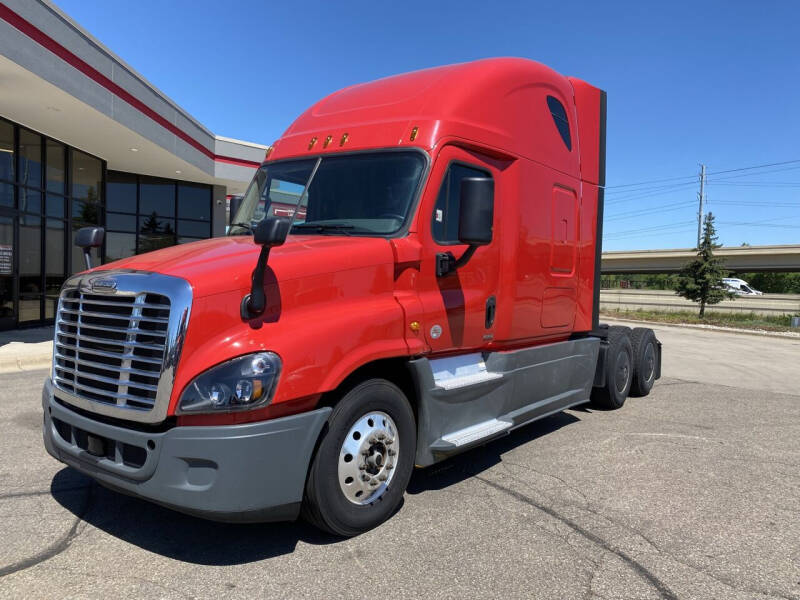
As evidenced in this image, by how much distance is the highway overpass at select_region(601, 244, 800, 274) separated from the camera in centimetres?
5094

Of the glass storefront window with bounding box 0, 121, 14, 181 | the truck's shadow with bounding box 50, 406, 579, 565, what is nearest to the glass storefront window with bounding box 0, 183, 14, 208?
the glass storefront window with bounding box 0, 121, 14, 181

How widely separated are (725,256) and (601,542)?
46954 millimetres

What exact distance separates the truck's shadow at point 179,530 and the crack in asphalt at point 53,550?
0.05m

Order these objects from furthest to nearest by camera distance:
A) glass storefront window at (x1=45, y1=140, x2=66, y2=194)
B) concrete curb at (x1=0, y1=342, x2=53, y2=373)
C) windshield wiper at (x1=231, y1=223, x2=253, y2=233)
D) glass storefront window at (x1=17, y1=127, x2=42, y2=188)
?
1. glass storefront window at (x1=45, y1=140, x2=66, y2=194)
2. glass storefront window at (x1=17, y1=127, x2=42, y2=188)
3. concrete curb at (x1=0, y1=342, x2=53, y2=373)
4. windshield wiper at (x1=231, y1=223, x2=253, y2=233)

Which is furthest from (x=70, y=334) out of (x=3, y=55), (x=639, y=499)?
(x=3, y=55)

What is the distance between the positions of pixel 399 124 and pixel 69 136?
13.2 metres

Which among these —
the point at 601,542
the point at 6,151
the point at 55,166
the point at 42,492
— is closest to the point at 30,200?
the point at 6,151

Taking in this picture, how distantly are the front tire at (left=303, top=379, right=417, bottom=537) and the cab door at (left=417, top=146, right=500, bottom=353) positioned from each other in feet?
2.07

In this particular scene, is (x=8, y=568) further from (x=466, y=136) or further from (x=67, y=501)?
(x=466, y=136)

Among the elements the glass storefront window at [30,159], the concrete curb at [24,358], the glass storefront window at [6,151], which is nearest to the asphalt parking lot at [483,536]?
the concrete curb at [24,358]

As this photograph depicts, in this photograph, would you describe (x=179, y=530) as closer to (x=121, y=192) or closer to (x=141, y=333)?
(x=141, y=333)

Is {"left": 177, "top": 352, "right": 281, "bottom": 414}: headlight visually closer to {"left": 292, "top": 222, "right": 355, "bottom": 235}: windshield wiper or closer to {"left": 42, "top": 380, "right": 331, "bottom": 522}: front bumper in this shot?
{"left": 42, "top": 380, "right": 331, "bottom": 522}: front bumper

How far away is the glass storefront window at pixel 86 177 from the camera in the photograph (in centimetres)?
1599

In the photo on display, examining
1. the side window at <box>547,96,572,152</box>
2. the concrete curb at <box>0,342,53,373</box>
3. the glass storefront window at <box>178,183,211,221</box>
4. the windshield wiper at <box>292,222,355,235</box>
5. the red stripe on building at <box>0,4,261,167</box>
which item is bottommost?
the concrete curb at <box>0,342,53,373</box>
